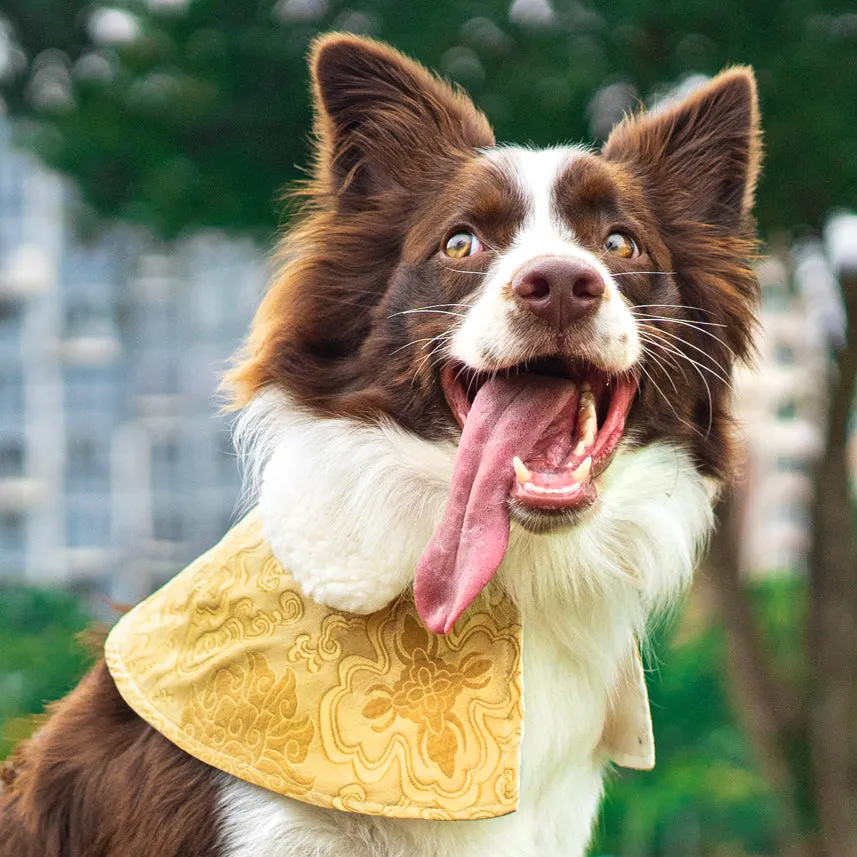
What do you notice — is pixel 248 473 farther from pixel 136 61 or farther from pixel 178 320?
pixel 178 320

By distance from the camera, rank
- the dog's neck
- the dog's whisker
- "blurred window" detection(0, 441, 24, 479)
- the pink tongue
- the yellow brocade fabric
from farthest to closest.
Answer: "blurred window" detection(0, 441, 24, 479) → the dog's whisker → the dog's neck → the yellow brocade fabric → the pink tongue

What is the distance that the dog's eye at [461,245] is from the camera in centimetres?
306

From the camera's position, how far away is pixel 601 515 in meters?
3.04

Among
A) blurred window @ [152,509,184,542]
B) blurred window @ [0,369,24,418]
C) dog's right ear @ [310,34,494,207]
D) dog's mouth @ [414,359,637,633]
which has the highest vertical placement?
dog's right ear @ [310,34,494,207]

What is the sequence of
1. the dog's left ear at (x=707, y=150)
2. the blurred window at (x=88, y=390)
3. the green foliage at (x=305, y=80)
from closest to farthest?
1. the dog's left ear at (x=707, y=150)
2. the green foliage at (x=305, y=80)
3. the blurred window at (x=88, y=390)

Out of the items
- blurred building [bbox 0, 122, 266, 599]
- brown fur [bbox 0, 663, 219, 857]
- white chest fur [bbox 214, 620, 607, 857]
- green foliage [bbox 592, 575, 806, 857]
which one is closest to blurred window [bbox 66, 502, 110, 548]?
blurred building [bbox 0, 122, 266, 599]

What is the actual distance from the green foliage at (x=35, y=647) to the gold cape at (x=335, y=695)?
12.3 ft

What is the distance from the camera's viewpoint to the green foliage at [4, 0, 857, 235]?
7125mm

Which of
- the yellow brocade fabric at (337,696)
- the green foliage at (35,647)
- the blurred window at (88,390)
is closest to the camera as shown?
the yellow brocade fabric at (337,696)

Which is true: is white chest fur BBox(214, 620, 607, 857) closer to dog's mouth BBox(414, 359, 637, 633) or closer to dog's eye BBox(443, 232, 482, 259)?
dog's mouth BBox(414, 359, 637, 633)

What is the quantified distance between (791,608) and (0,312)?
88.8 ft

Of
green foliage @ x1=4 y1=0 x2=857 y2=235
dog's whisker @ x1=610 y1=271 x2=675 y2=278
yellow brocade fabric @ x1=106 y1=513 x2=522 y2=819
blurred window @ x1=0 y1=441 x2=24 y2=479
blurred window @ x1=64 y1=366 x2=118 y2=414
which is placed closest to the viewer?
yellow brocade fabric @ x1=106 y1=513 x2=522 y2=819

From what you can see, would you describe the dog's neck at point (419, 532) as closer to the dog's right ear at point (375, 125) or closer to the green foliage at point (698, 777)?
the dog's right ear at point (375, 125)

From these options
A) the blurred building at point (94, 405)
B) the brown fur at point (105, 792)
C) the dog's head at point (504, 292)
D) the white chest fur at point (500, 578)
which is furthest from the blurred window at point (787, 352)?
the blurred building at point (94, 405)
